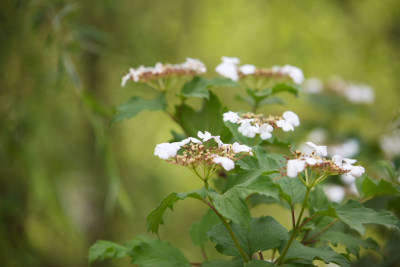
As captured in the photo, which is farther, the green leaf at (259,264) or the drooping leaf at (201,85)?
the drooping leaf at (201,85)

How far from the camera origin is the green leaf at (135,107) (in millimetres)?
840

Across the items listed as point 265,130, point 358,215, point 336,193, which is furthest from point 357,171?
point 336,193

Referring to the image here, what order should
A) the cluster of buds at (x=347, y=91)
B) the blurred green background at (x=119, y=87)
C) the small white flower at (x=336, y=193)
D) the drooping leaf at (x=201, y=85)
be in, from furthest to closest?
the cluster of buds at (x=347, y=91) → the blurred green background at (x=119, y=87) → the small white flower at (x=336, y=193) → the drooping leaf at (x=201, y=85)

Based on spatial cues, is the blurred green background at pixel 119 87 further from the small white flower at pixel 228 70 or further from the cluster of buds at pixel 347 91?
the small white flower at pixel 228 70

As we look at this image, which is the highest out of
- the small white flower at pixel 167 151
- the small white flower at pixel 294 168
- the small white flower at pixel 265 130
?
the small white flower at pixel 265 130

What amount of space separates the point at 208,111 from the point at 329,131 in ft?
4.01

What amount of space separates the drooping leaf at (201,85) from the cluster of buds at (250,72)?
0.17 feet

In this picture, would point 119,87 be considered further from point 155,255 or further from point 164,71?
point 155,255

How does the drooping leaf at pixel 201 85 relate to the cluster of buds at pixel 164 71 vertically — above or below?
below

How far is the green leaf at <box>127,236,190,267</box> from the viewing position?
667mm

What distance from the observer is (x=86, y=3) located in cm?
227

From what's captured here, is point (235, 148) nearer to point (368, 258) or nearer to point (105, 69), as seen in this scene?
point (368, 258)

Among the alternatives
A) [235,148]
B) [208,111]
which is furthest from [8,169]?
[235,148]

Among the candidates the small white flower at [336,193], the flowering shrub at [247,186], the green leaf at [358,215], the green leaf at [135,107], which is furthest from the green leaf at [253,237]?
the small white flower at [336,193]
